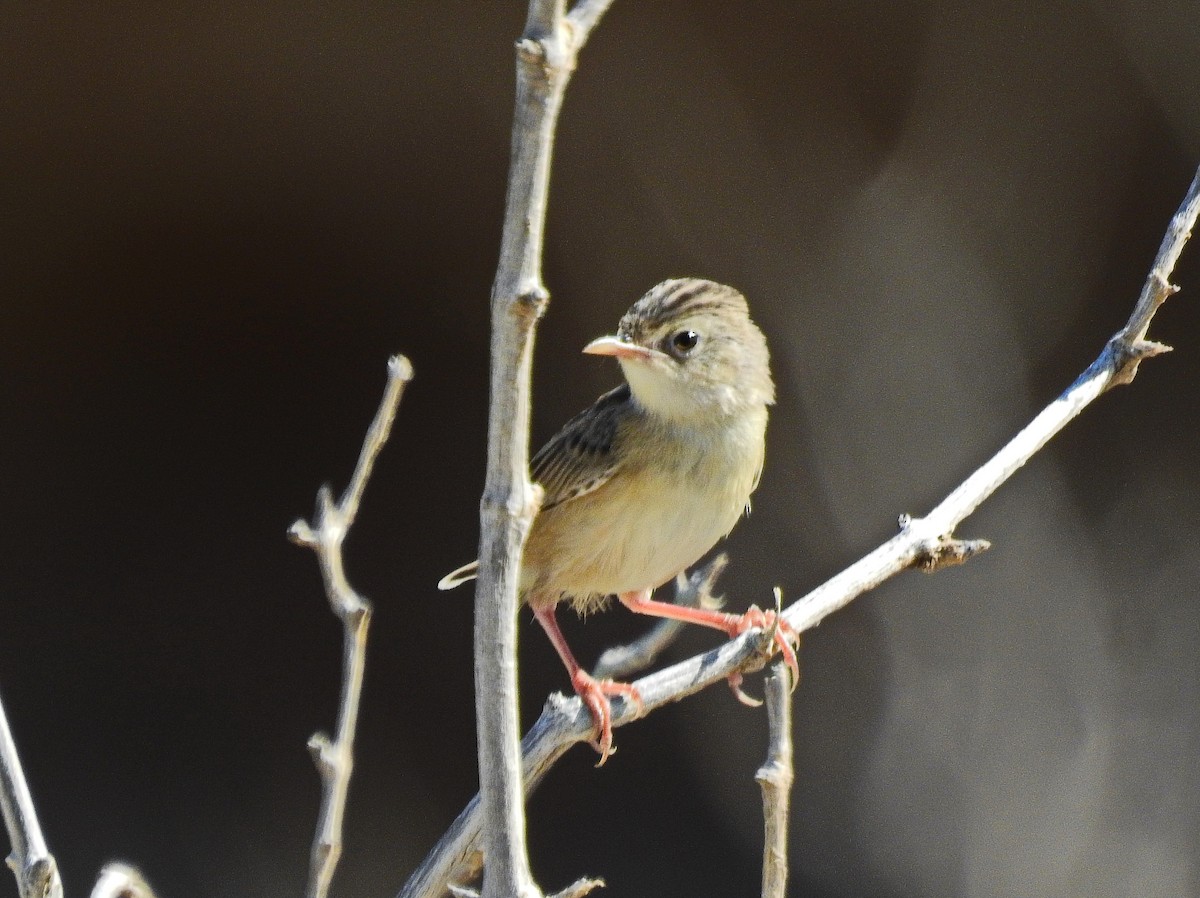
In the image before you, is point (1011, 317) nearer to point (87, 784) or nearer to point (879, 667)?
point (879, 667)

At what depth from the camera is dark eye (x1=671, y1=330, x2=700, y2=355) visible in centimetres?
331

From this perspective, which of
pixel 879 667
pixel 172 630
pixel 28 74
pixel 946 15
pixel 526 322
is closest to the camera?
pixel 526 322

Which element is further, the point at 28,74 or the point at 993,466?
the point at 28,74

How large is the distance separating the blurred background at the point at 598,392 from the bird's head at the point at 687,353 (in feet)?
4.37

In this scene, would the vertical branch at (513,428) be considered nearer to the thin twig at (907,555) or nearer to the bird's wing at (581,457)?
the thin twig at (907,555)

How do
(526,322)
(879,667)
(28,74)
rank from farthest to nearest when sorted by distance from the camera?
(879,667), (28,74), (526,322)

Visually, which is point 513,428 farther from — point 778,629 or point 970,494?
point 970,494

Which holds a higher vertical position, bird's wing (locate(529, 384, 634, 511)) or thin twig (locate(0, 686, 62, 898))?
bird's wing (locate(529, 384, 634, 511))

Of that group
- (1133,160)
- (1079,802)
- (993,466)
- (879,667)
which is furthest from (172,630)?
(1133,160)

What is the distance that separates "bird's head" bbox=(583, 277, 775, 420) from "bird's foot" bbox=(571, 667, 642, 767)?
71 centimetres

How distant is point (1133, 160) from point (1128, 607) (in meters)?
1.59

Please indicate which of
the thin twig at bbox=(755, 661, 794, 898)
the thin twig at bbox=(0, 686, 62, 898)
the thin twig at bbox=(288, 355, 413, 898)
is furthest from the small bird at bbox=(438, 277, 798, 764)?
the thin twig at bbox=(0, 686, 62, 898)

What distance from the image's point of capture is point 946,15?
4660 mm

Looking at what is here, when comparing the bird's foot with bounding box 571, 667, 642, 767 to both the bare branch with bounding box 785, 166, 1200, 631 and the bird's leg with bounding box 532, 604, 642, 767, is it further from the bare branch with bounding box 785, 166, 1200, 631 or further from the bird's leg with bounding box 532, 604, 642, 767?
the bare branch with bounding box 785, 166, 1200, 631
